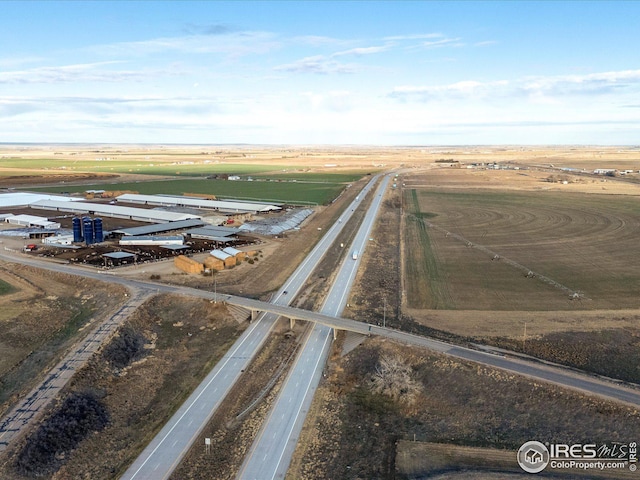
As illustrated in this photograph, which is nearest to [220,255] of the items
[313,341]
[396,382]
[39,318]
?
[39,318]

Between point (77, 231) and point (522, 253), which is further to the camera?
point (77, 231)

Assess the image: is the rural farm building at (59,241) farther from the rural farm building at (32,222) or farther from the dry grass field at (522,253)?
the dry grass field at (522,253)

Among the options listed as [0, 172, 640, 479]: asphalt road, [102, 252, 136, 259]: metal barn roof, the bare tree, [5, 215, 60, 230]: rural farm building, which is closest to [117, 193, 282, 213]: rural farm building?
[5, 215, 60, 230]: rural farm building

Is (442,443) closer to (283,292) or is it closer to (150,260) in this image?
(283,292)

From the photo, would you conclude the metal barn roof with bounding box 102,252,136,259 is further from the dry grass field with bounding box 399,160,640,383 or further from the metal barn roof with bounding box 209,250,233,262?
the dry grass field with bounding box 399,160,640,383

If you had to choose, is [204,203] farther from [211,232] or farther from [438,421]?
[438,421]
